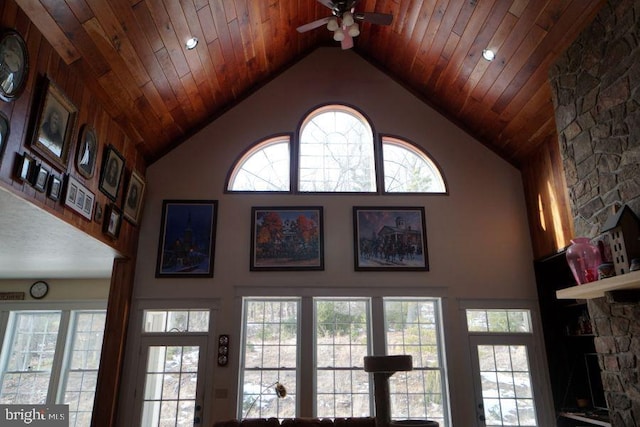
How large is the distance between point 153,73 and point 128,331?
3.12 metres

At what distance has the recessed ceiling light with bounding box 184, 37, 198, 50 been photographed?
4.74 metres

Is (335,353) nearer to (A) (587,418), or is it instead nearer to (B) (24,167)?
(A) (587,418)

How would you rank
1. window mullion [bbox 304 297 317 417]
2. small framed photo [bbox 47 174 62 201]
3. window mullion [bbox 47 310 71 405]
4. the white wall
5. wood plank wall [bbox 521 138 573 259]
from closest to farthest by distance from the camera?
small framed photo [bbox 47 174 62 201] < wood plank wall [bbox 521 138 573 259] < window mullion [bbox 304 297 317 417] < the white wall < window mullion [bbox 47 310 71 405]

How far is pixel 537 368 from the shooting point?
539cm

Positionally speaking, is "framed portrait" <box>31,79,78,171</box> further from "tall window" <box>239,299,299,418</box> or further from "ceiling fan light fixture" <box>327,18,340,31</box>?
"tall window" <box>239,299,299,418</box>

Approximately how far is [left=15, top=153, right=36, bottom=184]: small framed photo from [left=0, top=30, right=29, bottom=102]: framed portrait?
44 centimetres

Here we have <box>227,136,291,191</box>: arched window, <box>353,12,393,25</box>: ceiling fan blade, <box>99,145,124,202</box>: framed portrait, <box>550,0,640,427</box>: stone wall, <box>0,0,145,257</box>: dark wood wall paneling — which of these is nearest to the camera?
<box>0,0,145,257</box>: dark wood wall paneling

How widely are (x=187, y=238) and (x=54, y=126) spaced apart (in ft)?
7.61

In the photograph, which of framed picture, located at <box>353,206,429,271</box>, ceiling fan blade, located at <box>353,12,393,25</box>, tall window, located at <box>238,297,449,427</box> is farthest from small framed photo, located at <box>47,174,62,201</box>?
framed picture, located at <box>353,206,429,271</box>

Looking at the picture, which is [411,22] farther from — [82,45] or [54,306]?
[54,306]

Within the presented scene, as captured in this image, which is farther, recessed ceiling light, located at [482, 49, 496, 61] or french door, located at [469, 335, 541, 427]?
french door, located at [469, 335, 541, 427]

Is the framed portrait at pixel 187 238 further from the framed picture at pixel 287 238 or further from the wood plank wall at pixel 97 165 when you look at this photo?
the framed picture at pixel 287 238

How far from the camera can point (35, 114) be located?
136 inches

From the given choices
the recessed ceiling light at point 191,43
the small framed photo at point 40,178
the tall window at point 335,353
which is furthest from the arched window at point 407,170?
the small framed photo at point 40,178
